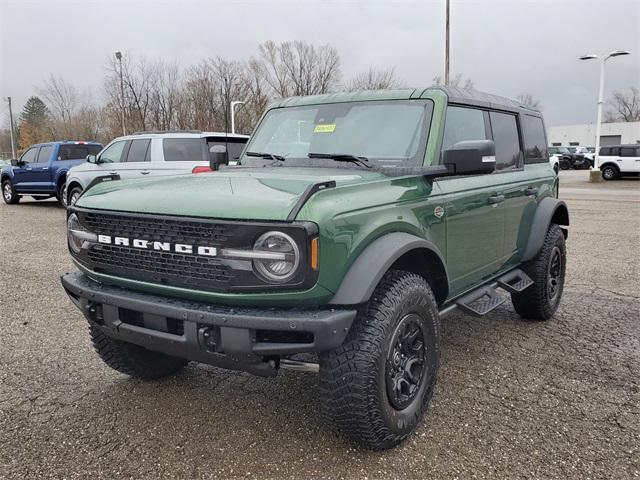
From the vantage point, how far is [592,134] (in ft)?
245


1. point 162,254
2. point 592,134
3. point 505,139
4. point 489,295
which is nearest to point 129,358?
point 162,254

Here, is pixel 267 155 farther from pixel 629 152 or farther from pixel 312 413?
pixel 629 152

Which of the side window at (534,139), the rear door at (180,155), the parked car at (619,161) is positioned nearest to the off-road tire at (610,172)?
the parked car at (619,161)

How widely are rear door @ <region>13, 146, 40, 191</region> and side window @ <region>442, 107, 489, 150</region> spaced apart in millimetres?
13902

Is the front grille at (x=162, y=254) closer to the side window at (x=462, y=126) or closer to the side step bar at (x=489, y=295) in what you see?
the side step bar at (x=489, y=295)

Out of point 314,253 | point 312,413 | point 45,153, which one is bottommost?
point 312,413

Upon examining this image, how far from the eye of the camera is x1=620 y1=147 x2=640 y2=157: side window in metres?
25.5

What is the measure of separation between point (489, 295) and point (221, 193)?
234 centimetres

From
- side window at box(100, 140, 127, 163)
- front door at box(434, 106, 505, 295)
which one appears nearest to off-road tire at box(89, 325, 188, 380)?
front door at box(434, 106, 505, 295)

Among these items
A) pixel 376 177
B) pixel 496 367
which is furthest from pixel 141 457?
pixel 496 367

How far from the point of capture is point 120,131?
36531 millimetres

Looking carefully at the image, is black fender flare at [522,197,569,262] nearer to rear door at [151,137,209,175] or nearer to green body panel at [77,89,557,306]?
green body panel at [77,89,557,306]

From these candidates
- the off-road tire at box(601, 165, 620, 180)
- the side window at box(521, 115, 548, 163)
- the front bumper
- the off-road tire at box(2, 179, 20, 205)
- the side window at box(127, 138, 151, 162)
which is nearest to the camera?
the front bumper

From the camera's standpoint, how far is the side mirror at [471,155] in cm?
303
